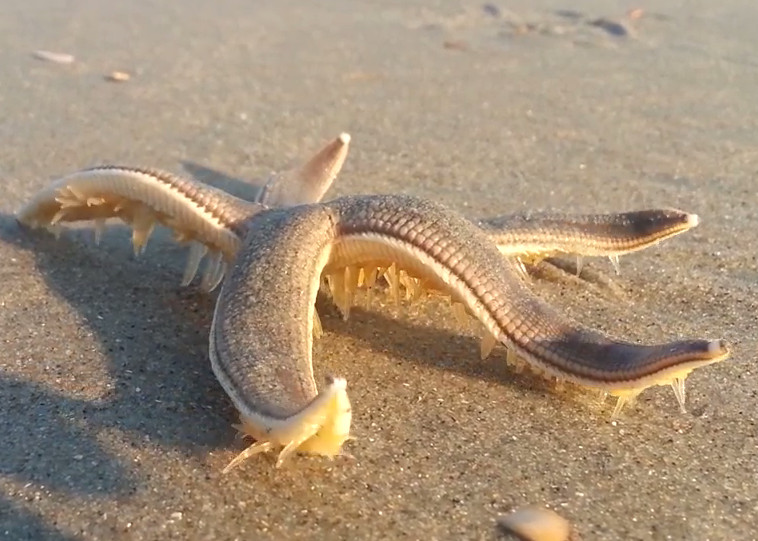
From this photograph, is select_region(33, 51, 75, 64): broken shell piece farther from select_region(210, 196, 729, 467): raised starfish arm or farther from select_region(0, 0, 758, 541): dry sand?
select_region(210, 196, 729, 467): raised starfish arm

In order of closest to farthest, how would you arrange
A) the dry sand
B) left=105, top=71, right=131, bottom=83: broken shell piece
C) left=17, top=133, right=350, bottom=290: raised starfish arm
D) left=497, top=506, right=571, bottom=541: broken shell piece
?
1. left=497, top=506, right=571, bottom=541: broken shell piece
2. the dry sand
3. left=17, top=133, right=350, bottom=290: raised starfish arm
4. left=105, top=71, right=131, bottom=83: broken shell piece

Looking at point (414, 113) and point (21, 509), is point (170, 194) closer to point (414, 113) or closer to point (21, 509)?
point (21, 509)

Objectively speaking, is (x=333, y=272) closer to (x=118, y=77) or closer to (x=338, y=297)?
(x=338, y=297)

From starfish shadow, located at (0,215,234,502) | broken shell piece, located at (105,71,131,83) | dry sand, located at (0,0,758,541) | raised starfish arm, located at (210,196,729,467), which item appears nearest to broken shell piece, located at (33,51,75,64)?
dry sand, located at (0,0,758,541)

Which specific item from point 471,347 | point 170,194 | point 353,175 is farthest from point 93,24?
point 471,347

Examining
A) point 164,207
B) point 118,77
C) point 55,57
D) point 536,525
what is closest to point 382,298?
point 164,207

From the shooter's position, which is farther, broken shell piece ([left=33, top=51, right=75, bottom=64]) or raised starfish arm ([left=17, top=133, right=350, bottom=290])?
broken shell piece ([left=33, top=51, right=75, bottom=64])
